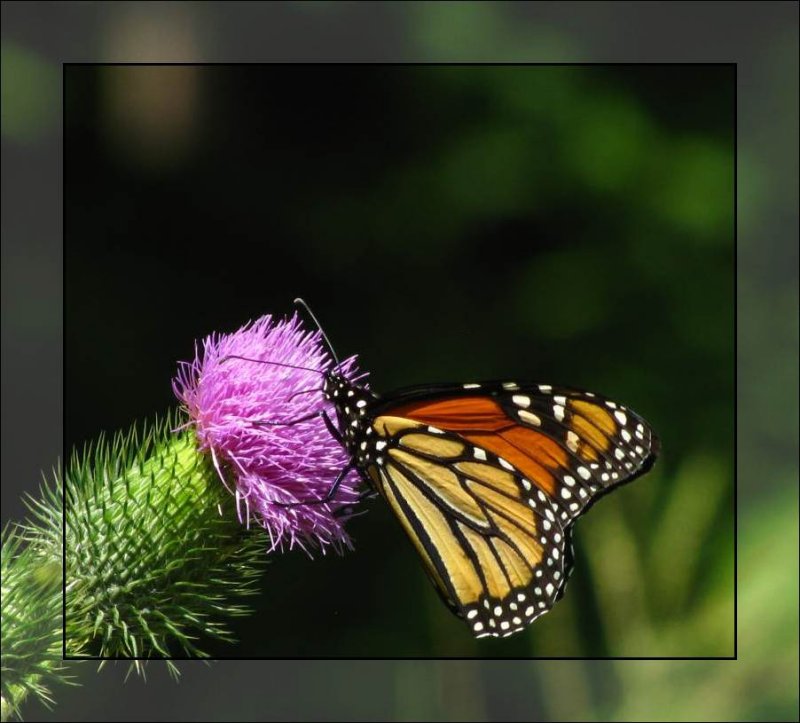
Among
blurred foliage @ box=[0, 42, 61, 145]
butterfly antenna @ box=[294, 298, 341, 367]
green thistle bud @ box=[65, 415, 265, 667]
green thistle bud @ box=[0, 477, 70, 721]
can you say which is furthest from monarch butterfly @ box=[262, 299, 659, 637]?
blurred foliage @ box=[0, 42, 61, 145]

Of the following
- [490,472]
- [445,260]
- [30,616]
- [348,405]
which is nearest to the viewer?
[30,616]

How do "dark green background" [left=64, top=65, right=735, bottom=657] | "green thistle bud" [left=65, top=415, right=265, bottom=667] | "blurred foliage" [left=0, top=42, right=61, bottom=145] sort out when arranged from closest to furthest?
"green thistle bud" [left=65, top=415, right=265, bottom=667] < "blurred foliage" [left=0, top=42, right=61, bottom=145] < "dark green background" [left=64, top=65, right=735, bottom=657]

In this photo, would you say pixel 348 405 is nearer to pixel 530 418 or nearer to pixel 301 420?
pixel 301 420

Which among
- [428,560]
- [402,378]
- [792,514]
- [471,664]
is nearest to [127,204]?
[402,378]

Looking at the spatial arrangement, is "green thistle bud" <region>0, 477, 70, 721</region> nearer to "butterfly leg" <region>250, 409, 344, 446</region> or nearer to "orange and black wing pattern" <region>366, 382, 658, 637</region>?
"butterfly leg" <region>250, 409, 344, 446</region>

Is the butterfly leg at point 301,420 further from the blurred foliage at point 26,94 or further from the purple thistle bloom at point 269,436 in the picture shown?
the blurred foliage at point 26,94

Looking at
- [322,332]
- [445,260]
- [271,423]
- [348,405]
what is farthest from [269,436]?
[445,260]

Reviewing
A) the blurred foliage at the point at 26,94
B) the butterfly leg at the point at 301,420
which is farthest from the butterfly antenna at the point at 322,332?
the blurred foliage at the point at 26,94
